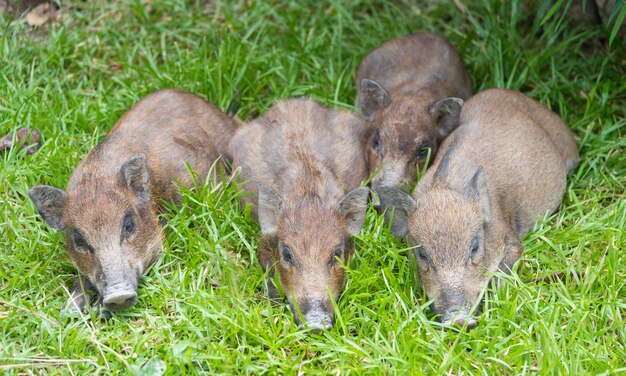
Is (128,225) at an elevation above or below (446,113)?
above

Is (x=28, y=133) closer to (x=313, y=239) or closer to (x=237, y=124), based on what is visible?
(x=237, y=124)

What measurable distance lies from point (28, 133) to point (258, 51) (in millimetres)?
2453

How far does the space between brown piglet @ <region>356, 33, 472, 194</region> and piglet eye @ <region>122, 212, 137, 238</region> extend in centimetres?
204

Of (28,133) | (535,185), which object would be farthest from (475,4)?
(28,133)

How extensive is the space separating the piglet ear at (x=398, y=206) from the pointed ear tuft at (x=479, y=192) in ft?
1.32

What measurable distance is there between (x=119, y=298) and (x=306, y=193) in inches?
63.3

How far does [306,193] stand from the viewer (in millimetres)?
6914

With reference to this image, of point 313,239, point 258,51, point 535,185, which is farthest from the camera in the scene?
point 258,51

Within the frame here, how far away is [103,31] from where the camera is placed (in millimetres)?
9445

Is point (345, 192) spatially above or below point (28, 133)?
below

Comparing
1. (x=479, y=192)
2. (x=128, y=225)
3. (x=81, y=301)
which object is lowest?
(x=81, y=301)

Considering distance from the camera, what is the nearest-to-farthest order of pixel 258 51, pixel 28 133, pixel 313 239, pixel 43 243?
pixel 313 239 < pixel 43 243 < pixel 28 133 < pixel 258 51

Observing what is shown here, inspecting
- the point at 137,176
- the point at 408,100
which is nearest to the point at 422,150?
the point at 408,100

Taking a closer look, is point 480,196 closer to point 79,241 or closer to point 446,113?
point 446,113
